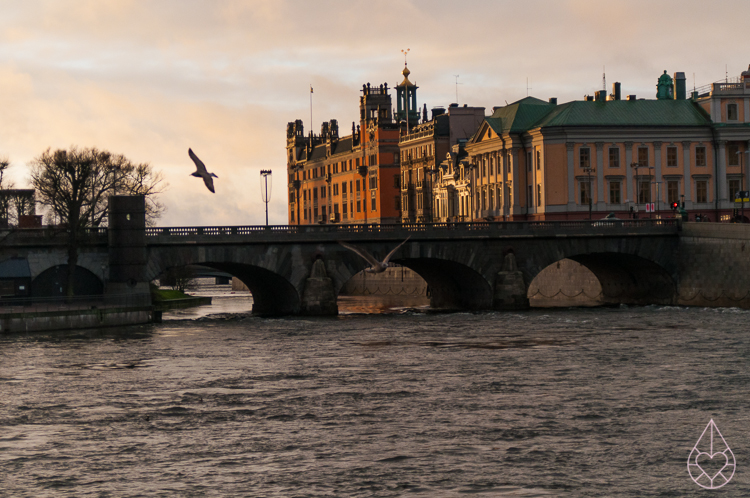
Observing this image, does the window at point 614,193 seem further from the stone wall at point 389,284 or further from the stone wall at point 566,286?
the stone wall at point 389,284

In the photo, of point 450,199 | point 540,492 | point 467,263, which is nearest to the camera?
point 540,492

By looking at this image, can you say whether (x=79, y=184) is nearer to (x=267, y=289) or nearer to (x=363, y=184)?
(x=267, y=289)

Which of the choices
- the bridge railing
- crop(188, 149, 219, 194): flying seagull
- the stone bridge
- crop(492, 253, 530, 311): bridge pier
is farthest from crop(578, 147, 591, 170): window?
crop(188, 149, 219, 194): flying seagull

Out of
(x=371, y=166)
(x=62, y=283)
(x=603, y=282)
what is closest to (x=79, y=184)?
(x=62, y=283)

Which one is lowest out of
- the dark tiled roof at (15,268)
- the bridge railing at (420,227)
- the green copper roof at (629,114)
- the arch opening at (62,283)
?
the arch opening at (62,283)

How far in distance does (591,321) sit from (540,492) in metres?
51.7

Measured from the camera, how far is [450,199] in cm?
15838

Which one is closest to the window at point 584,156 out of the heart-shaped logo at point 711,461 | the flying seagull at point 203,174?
the flying seagull at point 203,174

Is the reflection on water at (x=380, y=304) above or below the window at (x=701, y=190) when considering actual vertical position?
below

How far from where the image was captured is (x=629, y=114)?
128000 mm

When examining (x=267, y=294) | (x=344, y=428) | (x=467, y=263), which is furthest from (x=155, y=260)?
(x=344, y=428)

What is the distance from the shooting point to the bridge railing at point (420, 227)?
8881 cm

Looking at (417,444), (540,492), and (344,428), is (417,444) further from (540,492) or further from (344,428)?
(540,492)

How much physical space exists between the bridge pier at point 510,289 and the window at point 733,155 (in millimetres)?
43379
